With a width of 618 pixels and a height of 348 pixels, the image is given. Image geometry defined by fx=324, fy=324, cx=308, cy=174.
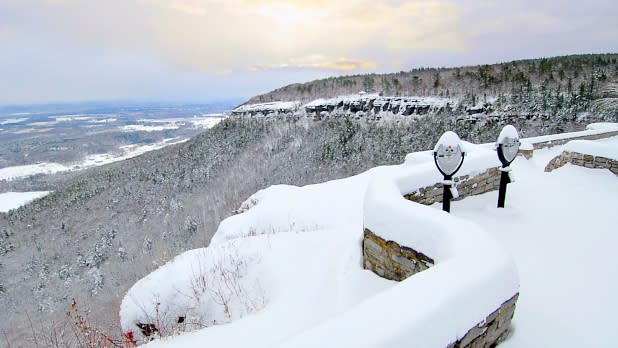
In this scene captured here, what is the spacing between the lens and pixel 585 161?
828 centimetres

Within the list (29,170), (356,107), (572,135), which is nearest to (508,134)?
(572,135)

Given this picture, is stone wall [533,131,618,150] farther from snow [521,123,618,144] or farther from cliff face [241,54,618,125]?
cliff face [241,54,618,125]

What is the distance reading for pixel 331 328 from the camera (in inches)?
83.0

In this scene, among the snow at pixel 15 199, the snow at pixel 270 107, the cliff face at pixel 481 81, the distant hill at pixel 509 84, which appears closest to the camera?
the distant hill at pixel 509 84

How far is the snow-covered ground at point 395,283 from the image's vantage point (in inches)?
91.2

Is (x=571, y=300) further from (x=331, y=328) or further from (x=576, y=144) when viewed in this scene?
(x=576, y=144)

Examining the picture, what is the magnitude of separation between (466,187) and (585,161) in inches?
174

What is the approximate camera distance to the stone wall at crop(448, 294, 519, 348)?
241 centimetres

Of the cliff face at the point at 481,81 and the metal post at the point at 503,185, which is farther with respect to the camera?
the cliff face at the point at 481,81

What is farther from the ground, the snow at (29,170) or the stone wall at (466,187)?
the stone wall at (466,187)

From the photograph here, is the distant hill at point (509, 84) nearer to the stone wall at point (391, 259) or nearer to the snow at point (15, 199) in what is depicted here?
the stone wall at point (391, 259)

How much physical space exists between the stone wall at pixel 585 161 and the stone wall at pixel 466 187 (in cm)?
328

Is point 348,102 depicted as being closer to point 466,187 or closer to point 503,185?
point 466,187

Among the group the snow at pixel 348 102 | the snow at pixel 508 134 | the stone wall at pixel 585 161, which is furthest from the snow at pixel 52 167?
the snow at pixel 508 134
